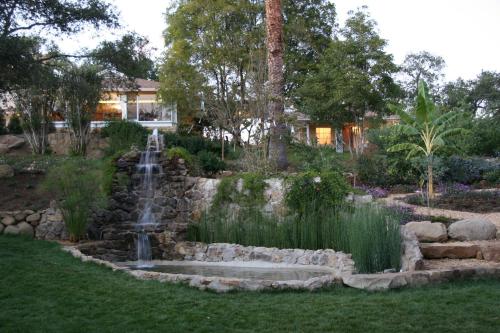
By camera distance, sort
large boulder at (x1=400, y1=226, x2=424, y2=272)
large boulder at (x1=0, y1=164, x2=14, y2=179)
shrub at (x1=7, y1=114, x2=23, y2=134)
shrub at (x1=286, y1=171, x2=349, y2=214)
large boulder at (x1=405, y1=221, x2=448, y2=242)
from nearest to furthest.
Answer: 1. large boulder at (x1=400, y1=226, x2=424, y2=272)
2. large boulder at (x1=405, y1=221, x2=448, y2=242)
3. shrub at (x1=286, y1=171, x2=349, y2=214)
4. large boulder at (x1=0, y1=164, x2=14, y2=179)
5. shrub at (x1=7, y1=114, x2=23, y2=134)

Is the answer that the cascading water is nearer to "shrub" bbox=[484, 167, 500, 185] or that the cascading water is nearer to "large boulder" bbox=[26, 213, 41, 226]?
"large boulder" bbox=[26, 213, 41, 226]

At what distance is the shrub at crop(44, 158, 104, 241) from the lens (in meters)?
10.1

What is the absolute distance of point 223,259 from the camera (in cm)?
991

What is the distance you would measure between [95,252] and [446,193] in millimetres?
9160

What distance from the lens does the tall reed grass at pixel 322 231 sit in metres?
7.33

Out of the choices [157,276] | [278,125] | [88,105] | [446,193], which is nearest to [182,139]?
[88,105]

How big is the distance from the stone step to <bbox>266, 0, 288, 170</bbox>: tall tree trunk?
586 centimetres

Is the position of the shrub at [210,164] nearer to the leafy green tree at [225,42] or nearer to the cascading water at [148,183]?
the cascading water at [148,183]

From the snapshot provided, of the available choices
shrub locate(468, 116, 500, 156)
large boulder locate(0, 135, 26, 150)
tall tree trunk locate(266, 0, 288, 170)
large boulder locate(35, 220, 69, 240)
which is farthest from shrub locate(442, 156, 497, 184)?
large boulder locate(0, 135, 26, 150)

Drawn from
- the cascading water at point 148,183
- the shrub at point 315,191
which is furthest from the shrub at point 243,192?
the cascading water at point 148,183

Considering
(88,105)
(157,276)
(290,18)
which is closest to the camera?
(157,276)

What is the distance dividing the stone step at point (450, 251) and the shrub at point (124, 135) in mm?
10911

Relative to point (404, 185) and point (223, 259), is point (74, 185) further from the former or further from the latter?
point (404, 185)

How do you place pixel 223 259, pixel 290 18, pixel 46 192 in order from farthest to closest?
pixel 290 18, pixel 46 192, pixel 223 259
